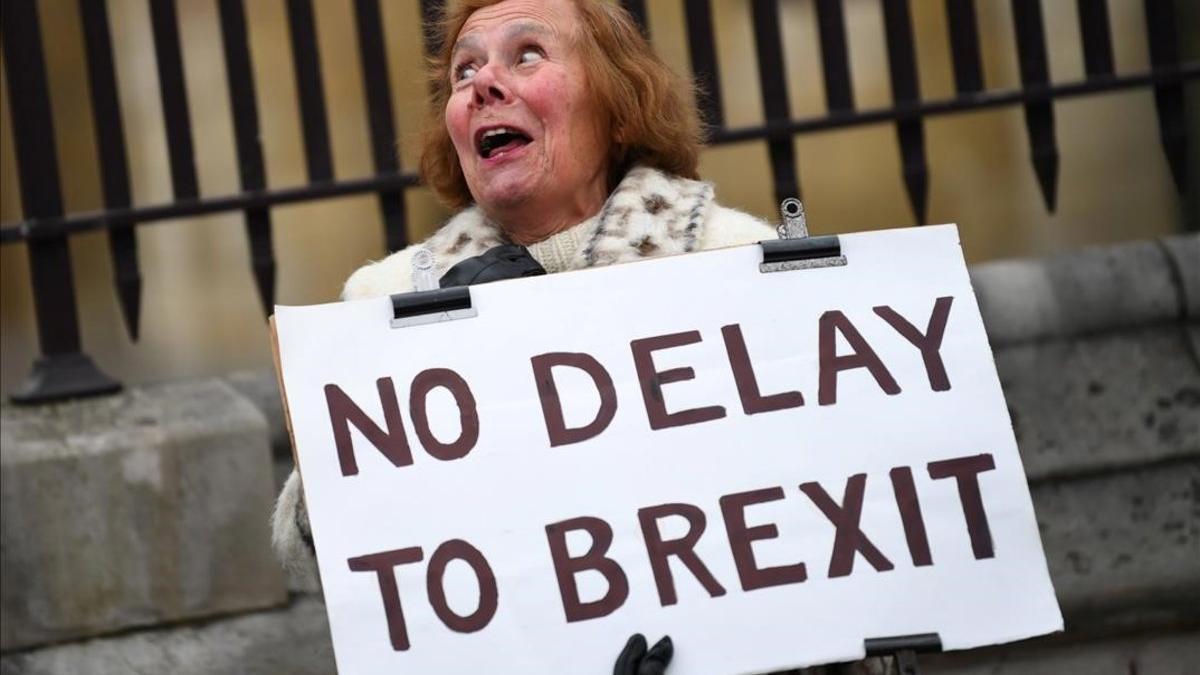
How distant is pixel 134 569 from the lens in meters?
4.11

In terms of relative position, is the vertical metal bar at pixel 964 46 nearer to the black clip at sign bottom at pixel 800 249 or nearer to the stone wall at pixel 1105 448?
the stone wall at pixel 1105 448

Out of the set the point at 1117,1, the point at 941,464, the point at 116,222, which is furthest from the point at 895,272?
the point at 1117,1

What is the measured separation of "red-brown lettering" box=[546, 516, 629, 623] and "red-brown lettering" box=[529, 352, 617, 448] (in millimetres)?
120

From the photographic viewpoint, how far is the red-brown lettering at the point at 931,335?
282 cm

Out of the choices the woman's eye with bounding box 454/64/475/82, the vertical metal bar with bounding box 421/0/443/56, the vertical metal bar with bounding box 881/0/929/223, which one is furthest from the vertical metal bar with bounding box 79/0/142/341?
the vertical metal bar with bounding box 881/0/929/223

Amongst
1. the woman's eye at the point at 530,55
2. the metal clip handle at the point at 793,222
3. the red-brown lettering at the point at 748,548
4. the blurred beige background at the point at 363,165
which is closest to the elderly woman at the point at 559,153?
the woman's eye at the point at 530,55

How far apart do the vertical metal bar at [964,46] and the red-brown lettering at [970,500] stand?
6.82 ft

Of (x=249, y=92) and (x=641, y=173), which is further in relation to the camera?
(x=249, y=92)

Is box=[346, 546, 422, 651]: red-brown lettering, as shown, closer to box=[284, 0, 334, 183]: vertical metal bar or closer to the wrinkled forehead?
the wrinkled forehead

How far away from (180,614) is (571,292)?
5.55ft

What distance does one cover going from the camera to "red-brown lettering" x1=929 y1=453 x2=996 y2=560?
276 cm

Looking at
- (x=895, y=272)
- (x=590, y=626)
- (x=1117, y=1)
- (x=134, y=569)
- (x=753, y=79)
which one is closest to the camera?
(x=590, y=626)

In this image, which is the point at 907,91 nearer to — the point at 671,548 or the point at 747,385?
the point at 747,385

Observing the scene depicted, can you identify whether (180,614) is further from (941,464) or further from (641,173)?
(941,464)
